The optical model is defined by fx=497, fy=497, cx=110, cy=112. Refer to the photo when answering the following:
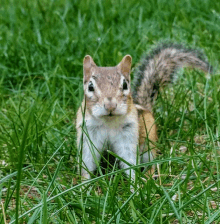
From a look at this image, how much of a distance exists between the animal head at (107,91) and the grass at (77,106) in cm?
29

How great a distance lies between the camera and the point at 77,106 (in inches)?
129

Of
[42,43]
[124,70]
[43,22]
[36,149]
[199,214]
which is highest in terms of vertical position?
[43,22]

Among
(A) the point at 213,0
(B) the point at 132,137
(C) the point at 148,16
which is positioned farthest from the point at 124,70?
(A) the point at 213,0

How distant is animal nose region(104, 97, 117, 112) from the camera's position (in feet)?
7.59

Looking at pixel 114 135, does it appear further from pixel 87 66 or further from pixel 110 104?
pixel 87 66

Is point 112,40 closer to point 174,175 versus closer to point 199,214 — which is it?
point 174,175

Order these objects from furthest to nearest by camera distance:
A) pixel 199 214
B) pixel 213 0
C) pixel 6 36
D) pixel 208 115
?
pixel 213 0
pixel 6 36
pixel 208 115
pixel 199 214

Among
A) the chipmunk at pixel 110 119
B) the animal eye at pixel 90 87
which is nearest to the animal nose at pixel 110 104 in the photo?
the chipmunk at pixel 110 119

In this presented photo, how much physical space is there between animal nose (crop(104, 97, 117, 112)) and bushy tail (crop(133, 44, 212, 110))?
82 centimetres

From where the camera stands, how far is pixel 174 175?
244cm

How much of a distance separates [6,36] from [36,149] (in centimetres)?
204

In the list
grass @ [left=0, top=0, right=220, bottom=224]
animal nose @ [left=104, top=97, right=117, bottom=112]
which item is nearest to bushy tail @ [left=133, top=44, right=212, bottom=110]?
grass @ [left=0, top=0, right=220, bottom=224]

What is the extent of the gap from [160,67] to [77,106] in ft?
1.98

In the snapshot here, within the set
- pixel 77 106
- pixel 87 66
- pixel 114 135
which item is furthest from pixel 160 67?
pixel 114 135
